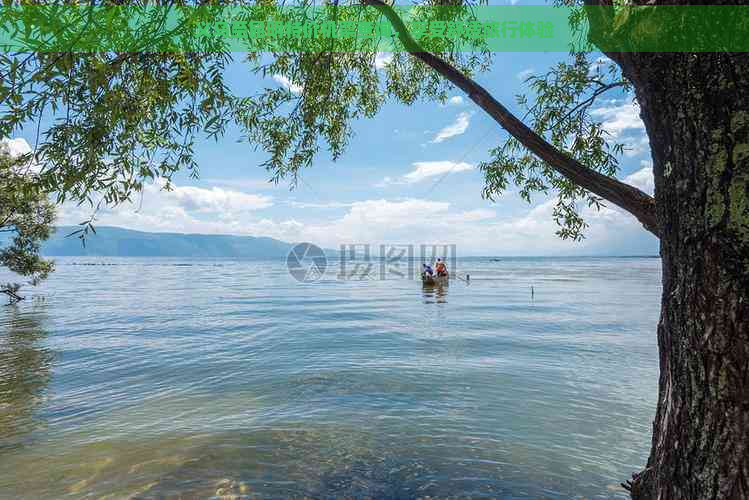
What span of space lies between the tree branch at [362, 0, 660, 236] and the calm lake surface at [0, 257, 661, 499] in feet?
12.7

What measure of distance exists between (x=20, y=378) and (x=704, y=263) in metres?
14.9

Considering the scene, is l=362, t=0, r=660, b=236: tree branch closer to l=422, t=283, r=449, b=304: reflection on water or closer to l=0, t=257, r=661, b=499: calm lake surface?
l=0, t=257, r=661, b=499: calm lake surface

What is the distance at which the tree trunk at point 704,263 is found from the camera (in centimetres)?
260

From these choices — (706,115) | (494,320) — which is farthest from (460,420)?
(494,320)

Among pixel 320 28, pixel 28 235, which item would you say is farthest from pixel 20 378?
pixel 28 235

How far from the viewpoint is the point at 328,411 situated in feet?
26.2

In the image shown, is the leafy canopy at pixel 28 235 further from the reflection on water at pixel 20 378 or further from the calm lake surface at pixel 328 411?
the calm lake surface at pixel 328 411

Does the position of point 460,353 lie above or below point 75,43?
below

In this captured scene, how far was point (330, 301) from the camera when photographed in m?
28.6

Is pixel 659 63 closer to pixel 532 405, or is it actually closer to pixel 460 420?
pixel 460 420

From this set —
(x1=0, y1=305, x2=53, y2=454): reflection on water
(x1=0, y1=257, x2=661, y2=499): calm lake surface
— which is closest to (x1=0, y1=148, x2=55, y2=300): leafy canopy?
(x1=0, y1=305, x2=53, y2=454): reflection on water

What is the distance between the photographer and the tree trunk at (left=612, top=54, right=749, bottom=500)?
260 cm

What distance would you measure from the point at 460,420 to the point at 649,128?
6.04 meters

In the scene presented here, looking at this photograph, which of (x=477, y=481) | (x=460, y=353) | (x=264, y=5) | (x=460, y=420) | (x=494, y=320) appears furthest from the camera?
(x=494, y=320)
